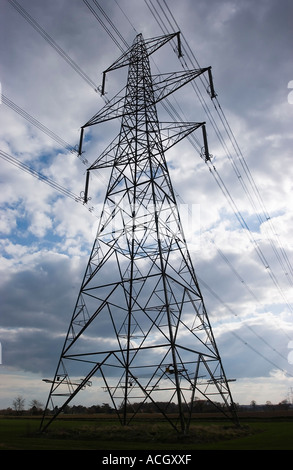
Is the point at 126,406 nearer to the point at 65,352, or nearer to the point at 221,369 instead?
the point at 65,352

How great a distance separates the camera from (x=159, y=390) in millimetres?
14836

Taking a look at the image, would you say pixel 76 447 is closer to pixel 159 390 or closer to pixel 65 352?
pixel 159 390

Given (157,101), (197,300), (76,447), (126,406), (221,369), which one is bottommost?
(76,447)

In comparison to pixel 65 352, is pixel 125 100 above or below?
above

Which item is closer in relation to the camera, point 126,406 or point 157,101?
point 126,406

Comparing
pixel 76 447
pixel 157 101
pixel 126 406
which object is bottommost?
pixel 76 447
